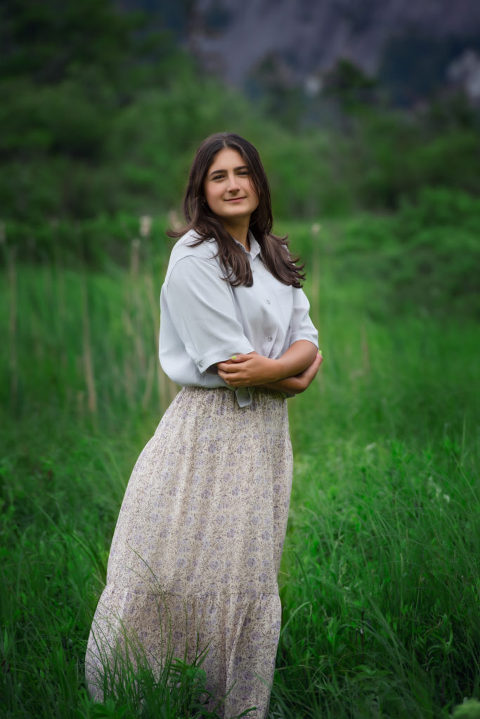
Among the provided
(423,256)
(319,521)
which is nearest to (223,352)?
(319,521)

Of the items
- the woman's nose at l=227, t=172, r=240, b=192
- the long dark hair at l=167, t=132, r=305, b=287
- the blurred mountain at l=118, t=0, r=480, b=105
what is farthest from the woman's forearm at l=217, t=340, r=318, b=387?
the blurred mountain at l=118, t=0, r=480, b=105

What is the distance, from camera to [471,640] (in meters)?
2.05

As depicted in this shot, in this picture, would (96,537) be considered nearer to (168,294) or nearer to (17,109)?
(168,294)

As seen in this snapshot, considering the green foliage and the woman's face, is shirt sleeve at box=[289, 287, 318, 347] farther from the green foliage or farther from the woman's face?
the green foliage

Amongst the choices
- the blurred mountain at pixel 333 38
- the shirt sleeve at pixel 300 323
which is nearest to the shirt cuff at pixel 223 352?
the shirt sleeve at pixel 300 323

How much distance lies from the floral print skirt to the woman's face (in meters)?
0.49

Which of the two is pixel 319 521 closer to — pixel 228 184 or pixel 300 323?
pixel 300 323

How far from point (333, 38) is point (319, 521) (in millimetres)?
45486

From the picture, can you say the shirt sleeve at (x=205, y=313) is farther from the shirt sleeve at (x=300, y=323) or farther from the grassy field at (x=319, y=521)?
the grassy field at (x=319, y=521)

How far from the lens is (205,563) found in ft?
6.39

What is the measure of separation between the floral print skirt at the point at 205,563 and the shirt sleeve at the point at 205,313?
150 millimetres

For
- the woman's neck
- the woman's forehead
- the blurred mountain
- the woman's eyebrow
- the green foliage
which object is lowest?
the woman's neck

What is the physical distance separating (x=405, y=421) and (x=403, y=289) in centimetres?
448

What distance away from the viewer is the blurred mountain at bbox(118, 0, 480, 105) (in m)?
33.1
